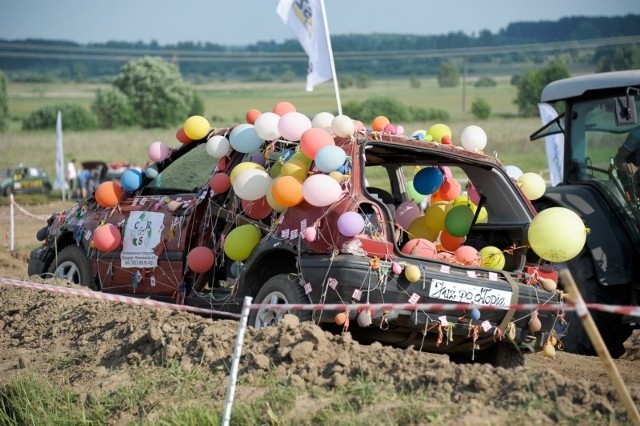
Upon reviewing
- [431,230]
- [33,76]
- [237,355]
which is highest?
[33,76]

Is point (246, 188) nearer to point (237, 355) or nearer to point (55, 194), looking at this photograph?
point (237, 355)

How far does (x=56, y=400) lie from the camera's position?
684cm

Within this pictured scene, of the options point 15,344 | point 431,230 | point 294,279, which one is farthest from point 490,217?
point 15,344

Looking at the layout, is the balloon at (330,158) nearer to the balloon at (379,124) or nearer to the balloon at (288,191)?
the balloon at (288,191)

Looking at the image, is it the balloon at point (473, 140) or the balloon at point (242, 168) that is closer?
the balloon at point (242, 168)

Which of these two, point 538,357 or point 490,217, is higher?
point 490,217

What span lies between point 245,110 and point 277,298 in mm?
95060

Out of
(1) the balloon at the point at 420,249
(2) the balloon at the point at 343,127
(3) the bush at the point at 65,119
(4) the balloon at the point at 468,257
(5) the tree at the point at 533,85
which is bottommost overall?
(4) the balloon at the point at 468,257

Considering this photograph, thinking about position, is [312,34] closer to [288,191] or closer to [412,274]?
[288,191]

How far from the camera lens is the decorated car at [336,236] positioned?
726 centimetres

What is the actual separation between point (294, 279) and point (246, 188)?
38.0 inches

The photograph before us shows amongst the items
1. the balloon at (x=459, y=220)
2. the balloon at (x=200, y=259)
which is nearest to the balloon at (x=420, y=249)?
the balloon at (x=459, y=220)

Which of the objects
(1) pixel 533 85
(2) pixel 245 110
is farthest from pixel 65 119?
(1) pixel 533 85

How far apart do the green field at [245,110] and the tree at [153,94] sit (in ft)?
12.5
